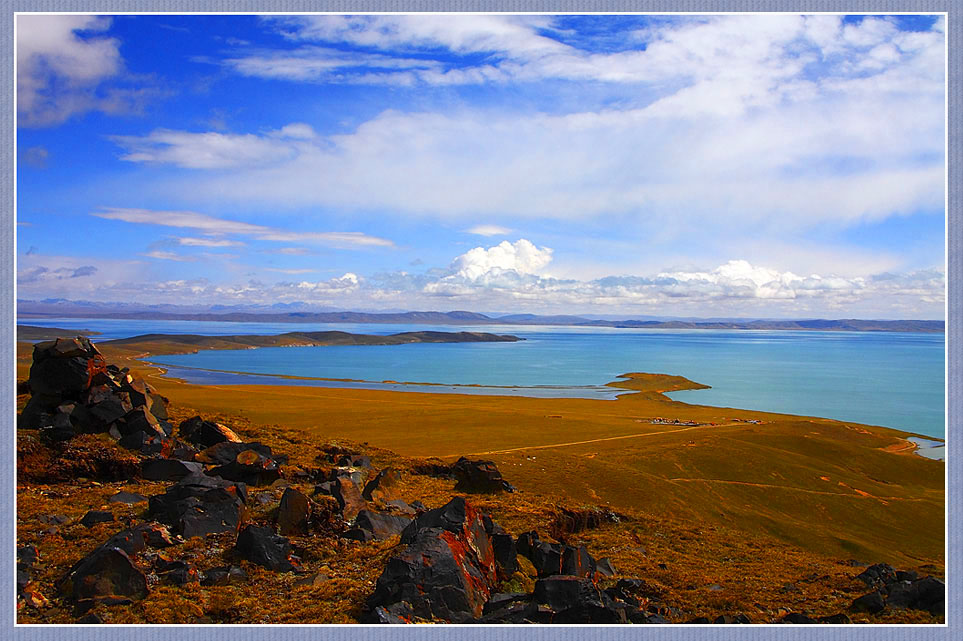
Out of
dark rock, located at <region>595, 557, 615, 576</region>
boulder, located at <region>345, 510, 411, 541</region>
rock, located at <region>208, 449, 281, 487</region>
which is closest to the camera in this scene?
dark rock, located at <region>595, 557, 615, 576</region>

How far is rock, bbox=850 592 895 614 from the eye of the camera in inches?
369

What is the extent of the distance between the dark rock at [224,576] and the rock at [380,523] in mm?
2965

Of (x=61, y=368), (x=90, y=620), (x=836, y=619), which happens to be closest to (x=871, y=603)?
(x=836, y=619)

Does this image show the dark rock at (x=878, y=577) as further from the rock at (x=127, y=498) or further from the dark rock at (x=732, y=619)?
the rock at (x=127, y=498)

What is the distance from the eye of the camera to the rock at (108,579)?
8336mm

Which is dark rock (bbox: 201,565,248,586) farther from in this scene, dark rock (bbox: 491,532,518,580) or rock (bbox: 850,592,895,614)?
rock (bbox: 850,592,895,614)

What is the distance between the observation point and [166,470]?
14.7 meters

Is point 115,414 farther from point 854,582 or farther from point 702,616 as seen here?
point 854,582

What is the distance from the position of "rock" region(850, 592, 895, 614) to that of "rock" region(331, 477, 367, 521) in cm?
1038

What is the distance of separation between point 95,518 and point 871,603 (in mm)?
15306

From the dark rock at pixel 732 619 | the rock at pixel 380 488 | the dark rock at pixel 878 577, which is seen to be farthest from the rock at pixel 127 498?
the dark rock at pixel 878 577

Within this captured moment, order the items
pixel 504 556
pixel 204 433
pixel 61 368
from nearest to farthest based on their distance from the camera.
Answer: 1. pixel 504 556
2. pixel 61 368
3. pixel 204 433

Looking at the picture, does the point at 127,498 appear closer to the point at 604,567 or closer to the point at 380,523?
the point at 380,523

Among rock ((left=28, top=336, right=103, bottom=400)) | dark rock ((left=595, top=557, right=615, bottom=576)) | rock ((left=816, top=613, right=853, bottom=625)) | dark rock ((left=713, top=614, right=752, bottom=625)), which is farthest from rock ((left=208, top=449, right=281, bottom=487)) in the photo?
rock ((left=816, top=613, right=853, bottom=625))
